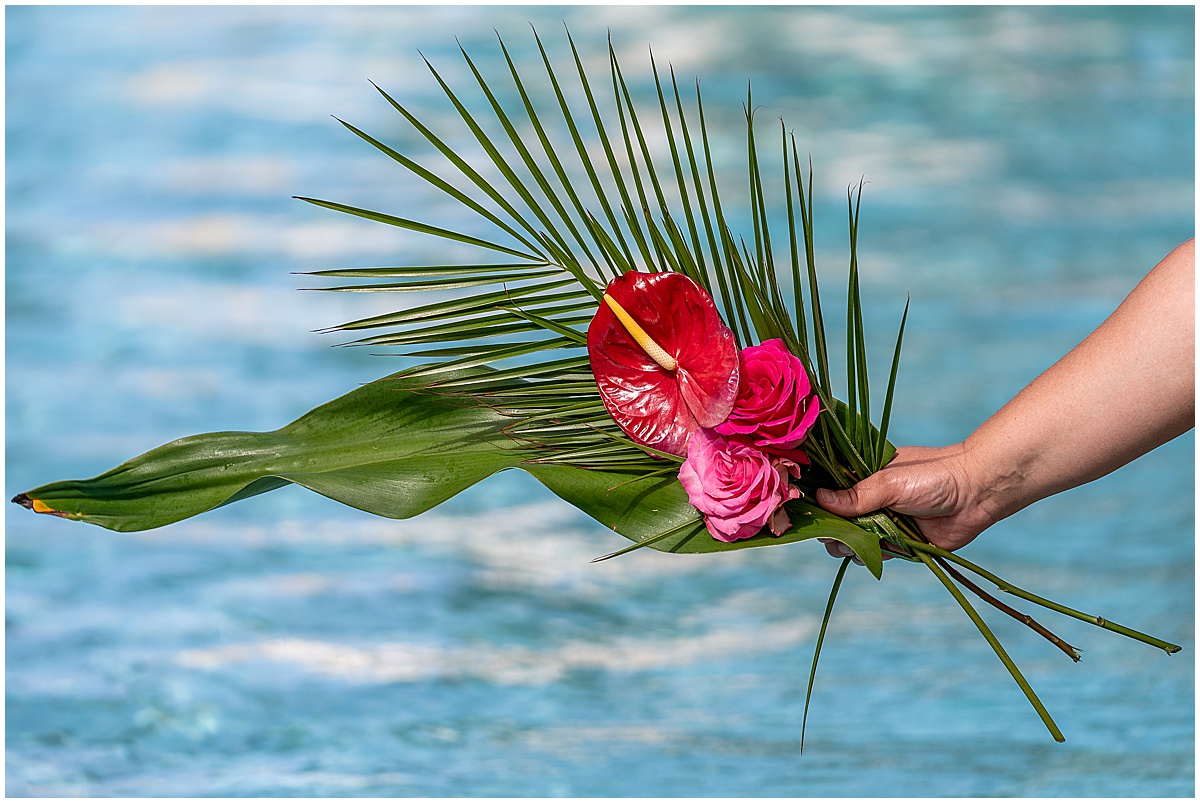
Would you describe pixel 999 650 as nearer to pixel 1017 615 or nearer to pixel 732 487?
pixel 1017 615

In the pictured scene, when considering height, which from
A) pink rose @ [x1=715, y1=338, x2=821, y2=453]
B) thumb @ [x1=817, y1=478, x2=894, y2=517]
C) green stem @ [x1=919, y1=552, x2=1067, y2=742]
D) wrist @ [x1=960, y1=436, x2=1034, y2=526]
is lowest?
green stem @ [x1=919, y1=552, x2=1067, y2=742]

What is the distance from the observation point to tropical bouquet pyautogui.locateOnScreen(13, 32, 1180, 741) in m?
0.69

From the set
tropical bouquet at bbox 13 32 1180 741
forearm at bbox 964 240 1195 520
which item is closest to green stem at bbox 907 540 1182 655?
tropical bouquet at bbox 13 32 1180 741

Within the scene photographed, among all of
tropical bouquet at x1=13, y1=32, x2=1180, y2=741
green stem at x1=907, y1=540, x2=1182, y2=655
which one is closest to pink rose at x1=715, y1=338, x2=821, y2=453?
tropical bouquet at x1=13, y1=32, x2=1180, y2=741

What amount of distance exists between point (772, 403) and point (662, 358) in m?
0.08

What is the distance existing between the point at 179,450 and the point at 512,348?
23 cm

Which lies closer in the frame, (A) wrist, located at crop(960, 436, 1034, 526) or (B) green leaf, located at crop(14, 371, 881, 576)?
(B) green leaf, located at crop(14, 371, 881, 576)

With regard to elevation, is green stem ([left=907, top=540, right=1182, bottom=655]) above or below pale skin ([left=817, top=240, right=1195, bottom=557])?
below

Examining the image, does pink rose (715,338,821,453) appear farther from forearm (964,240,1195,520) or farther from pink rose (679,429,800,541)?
forearm (964,240,1195,520)

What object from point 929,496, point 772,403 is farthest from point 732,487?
point 929,496

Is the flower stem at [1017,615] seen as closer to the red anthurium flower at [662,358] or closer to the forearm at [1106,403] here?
the forearm at [1106,403]

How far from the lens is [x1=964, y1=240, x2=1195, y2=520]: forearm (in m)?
→ 0.76

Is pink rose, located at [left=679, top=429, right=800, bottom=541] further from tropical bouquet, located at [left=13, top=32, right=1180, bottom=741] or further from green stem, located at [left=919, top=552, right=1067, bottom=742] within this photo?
green stem, located at [left=919, top=552, right=1067, bottom=742]

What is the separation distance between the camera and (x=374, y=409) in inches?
30.8
